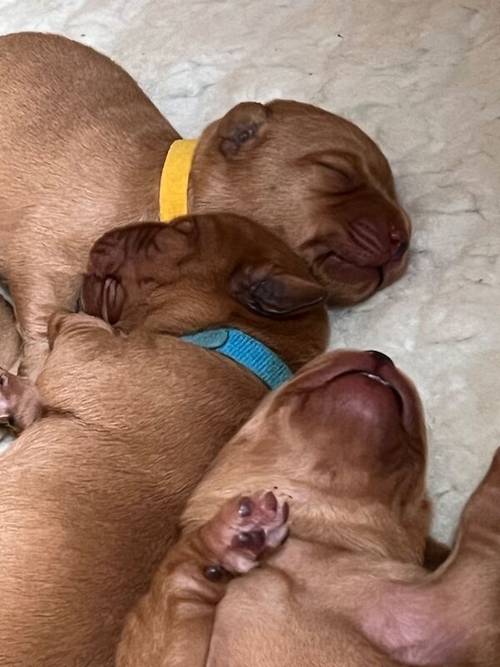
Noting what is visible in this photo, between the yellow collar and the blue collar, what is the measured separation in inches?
17.3

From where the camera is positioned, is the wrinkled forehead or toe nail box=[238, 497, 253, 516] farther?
the wrinkled forehead

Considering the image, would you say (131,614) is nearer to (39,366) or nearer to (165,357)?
(165,357)

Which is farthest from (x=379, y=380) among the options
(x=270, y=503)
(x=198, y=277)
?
(x=198, y=277)

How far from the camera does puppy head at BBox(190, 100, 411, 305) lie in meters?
2.99

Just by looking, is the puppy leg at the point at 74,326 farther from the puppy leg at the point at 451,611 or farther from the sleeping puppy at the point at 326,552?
the puppy leg at the point at 451,611

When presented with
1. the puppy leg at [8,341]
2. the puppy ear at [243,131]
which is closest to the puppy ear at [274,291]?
the puppy ear at [243,131]

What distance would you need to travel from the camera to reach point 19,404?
2.73m

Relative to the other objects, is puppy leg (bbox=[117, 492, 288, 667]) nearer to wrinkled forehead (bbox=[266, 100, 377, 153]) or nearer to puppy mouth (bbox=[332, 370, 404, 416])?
puppy mouth (bbox=[332, 370, 404, 416])

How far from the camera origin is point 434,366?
289 centimetres

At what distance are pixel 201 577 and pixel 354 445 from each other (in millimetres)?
389

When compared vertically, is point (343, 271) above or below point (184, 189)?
below

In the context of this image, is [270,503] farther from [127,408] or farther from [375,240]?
[375,240]

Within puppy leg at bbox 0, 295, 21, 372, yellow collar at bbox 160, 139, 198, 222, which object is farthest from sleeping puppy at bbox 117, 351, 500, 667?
puppy leg at bbox 0, 295, 21, 372

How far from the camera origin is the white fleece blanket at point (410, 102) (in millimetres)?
2854
